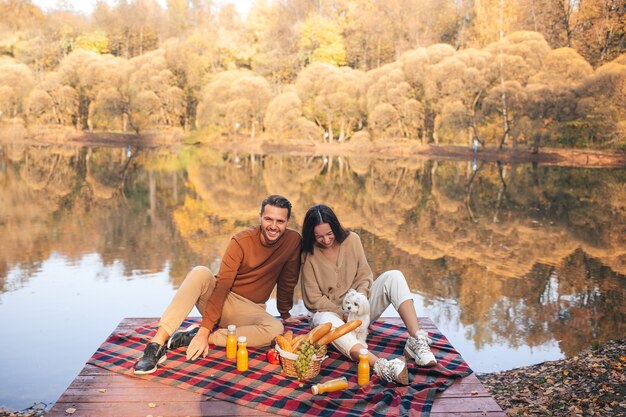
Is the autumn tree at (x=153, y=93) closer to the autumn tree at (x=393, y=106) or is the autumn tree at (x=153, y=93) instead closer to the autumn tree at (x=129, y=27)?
the autumn tree at (x=129, y=27)

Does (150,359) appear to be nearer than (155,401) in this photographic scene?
No

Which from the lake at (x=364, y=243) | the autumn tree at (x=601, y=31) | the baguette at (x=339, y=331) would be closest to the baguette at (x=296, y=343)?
the baguette at (x=339, y=331)

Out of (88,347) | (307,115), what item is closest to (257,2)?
(307,115)

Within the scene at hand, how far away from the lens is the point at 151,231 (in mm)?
11375

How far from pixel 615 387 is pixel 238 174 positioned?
1914cm

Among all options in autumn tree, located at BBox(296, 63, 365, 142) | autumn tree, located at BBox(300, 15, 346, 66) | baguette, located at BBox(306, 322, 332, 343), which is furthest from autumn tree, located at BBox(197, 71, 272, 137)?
baguette, located at BBox(306, 322, 332, 343)

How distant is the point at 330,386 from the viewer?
3.62 m

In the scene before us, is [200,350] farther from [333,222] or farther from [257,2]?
[257,2]

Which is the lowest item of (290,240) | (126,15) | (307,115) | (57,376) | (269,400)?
(57,376)

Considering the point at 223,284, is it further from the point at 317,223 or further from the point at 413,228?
the point at 413,228

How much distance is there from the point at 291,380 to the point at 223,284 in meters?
0.86

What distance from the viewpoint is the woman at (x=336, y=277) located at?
4.39 m

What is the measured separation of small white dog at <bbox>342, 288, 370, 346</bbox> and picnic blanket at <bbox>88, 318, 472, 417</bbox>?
211 mm

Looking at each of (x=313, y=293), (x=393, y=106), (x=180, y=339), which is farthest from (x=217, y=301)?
(x=393, y=106)
